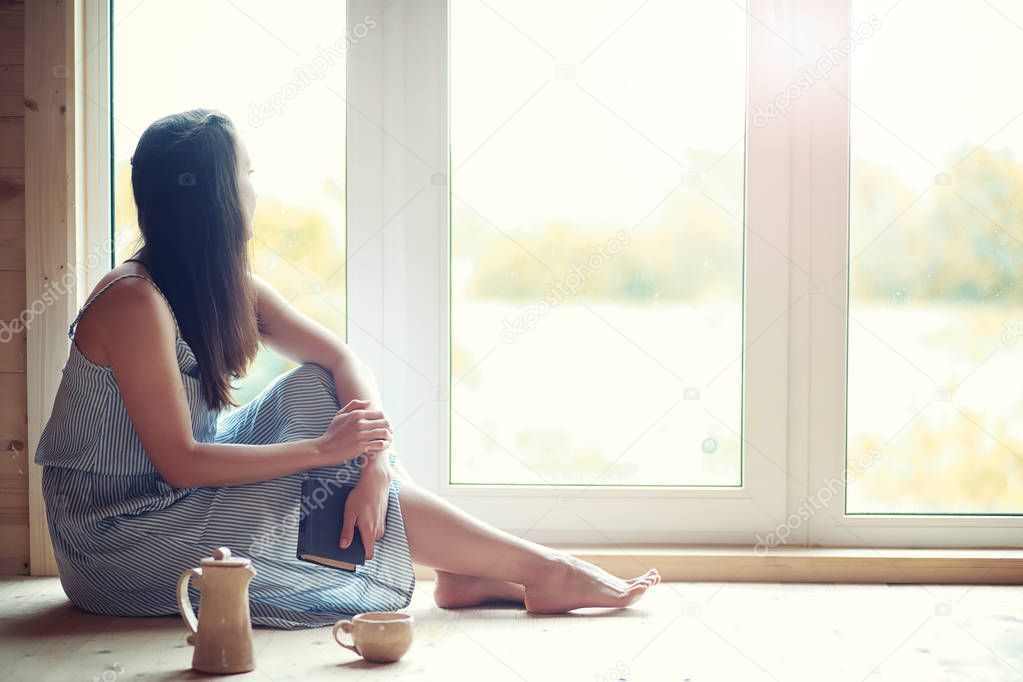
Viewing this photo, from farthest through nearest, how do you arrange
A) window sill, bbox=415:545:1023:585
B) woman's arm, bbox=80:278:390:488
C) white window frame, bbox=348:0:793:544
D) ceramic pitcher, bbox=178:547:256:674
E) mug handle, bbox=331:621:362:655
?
1. white window frame, bbox=348:0:793:544
2. window sill, bbox=415:545:1023:585
3. woman's arm, bbox=80:278:390:488
4. mug handle, bbox=331:621:362:655
5. ceramic pitcher, bbox=178:547:256:674

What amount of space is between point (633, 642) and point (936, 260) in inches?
43.8

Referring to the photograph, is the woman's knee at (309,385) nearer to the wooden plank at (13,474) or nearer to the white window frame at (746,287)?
the white window frame at (746,287)

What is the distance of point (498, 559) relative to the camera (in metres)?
1.81

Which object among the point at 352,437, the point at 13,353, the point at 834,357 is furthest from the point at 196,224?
the point at 834,357

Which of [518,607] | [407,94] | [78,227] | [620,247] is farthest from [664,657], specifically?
[78,227]

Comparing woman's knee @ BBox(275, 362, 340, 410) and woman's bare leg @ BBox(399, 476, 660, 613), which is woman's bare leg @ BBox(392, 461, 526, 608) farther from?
woman's knee @ BBox(275, 362, 340, 410)

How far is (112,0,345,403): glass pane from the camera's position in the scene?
2.21 m

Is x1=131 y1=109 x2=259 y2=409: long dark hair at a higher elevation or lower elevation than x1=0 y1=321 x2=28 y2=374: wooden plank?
higher

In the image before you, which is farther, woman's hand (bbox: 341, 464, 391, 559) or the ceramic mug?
woman's hand (bbox: 341, 464, 391, 559)

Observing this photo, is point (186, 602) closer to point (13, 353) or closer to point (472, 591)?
point (472, 591)

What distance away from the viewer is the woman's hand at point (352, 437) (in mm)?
1725

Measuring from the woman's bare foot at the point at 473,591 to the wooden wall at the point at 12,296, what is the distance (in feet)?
3.13

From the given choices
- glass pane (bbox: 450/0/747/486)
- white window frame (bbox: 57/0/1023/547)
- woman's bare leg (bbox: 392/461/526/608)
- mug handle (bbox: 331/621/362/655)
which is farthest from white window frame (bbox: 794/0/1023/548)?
mug handle (bbox: 331/621/362/655)

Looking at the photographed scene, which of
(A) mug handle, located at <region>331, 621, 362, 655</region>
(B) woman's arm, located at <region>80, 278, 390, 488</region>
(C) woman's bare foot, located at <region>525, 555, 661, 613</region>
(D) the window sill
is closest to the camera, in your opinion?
(A) mug handle, located at <region>331, 621, 362, 655</region>
